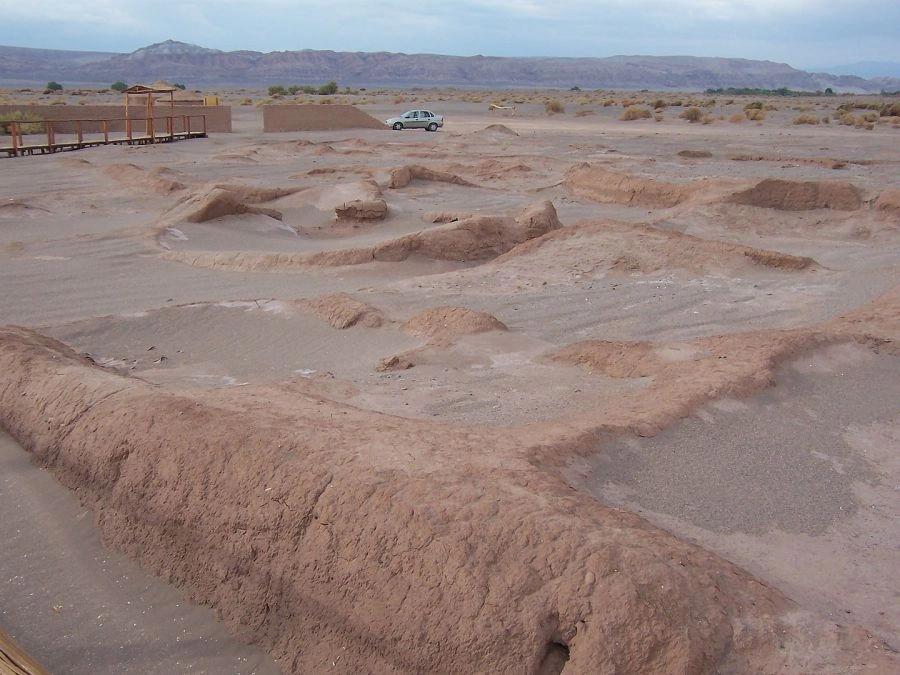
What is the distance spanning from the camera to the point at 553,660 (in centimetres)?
384

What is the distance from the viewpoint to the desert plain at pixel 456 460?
13.0ft

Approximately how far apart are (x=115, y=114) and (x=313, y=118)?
880 cm

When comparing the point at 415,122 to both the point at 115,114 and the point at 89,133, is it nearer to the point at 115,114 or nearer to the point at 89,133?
the point at 115,114

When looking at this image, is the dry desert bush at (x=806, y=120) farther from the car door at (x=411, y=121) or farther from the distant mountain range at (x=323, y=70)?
the distant mountain range at (x=323, y=70)

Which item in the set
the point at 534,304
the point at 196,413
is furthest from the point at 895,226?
the point at 196,413

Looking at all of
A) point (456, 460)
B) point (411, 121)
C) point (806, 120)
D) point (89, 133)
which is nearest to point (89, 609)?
point (456, 460)

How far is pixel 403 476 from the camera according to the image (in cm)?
455

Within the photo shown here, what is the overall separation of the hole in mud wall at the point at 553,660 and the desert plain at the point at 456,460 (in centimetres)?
1

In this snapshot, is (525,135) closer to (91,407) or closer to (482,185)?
(482,185)

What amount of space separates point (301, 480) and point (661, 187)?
52.6 feet

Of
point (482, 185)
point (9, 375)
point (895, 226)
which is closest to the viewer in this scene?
point (9, 375)

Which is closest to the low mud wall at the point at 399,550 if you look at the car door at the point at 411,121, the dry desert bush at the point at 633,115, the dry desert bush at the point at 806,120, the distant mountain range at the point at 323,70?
the car door at the point at 411,121

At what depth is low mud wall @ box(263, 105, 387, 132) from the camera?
133 feet

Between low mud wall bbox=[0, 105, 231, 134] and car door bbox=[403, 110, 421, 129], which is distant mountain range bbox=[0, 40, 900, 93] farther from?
low mud wall bbox=[0, 105, 231, 134]
